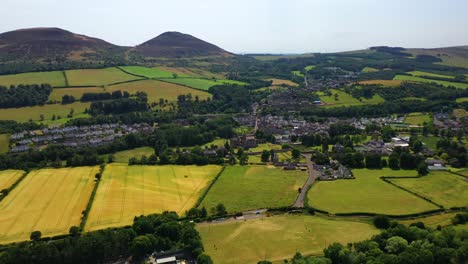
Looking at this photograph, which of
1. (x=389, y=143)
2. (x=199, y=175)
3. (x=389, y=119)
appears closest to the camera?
(x=199, y=175)

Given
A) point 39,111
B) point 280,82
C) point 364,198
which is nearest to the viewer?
point 364,198

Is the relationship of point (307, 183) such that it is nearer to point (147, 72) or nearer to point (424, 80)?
point (147, 72)

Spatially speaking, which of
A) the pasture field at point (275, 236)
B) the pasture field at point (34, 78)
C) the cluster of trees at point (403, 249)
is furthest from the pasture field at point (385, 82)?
the cluster of trees at point (403, 249)

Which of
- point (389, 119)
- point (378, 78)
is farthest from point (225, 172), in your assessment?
point (378, 78)

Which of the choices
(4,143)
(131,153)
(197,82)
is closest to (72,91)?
(4,143)

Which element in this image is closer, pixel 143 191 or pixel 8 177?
pixel 143 191

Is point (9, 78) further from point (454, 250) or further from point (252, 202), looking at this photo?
point (454, 250)
